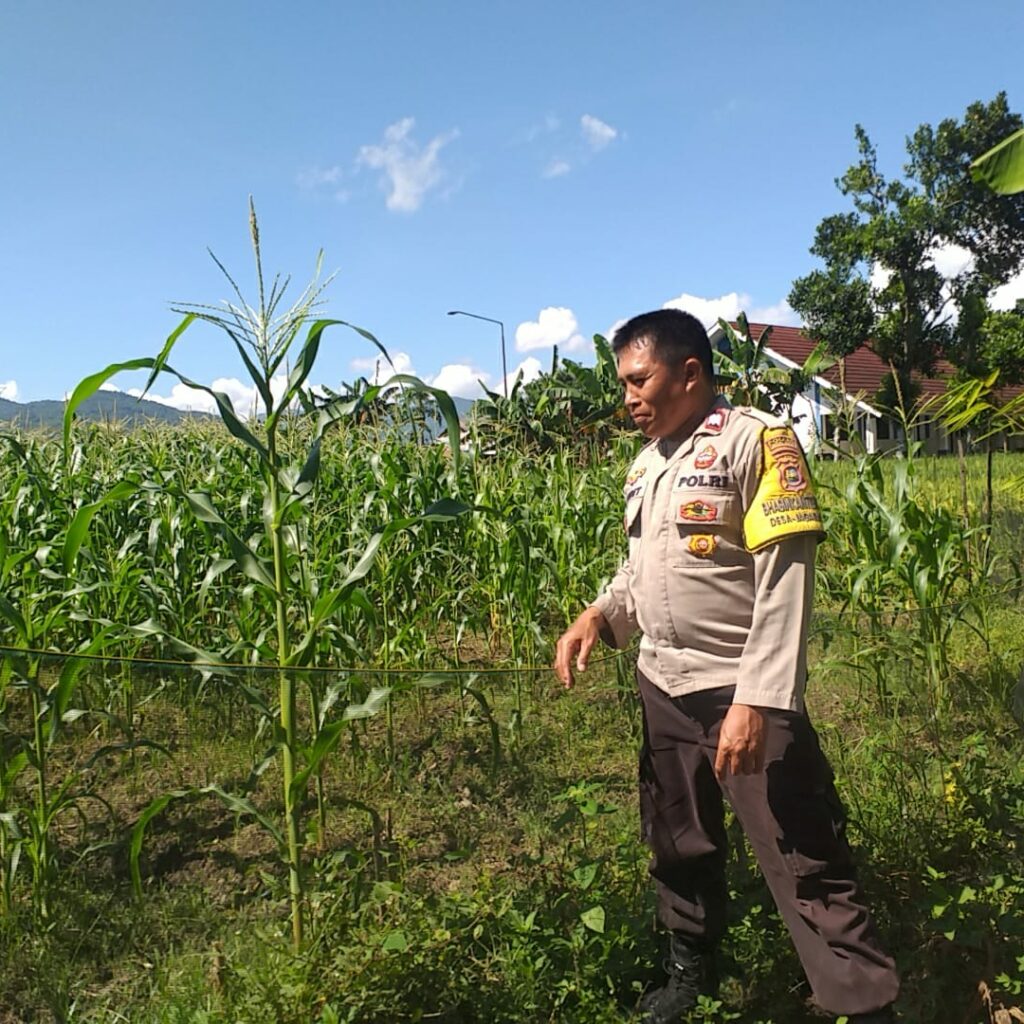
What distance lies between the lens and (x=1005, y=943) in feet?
7.61

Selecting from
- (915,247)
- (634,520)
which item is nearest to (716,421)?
(634,520)

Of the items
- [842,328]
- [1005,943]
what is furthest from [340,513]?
[842,328]

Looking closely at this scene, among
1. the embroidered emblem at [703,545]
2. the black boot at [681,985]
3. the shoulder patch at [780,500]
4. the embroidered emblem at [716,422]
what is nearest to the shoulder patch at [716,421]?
the embroidered emblem at [716,422]

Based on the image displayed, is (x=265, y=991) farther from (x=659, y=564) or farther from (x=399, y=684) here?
(x=659, y=564)

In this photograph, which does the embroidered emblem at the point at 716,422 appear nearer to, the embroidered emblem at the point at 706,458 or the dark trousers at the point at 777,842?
the embroidered emblem at the point at 706,458

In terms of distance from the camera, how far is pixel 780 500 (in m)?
1.80

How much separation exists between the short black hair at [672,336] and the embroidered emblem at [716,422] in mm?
99

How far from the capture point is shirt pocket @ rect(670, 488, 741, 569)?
190 cm

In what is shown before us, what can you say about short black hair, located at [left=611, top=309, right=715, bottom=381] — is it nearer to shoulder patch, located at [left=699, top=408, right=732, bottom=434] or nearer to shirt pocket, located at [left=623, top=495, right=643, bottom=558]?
shoulder patch, located at [left=699, top=408, right=732, bottom=434]

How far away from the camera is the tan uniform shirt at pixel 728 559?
1782mm

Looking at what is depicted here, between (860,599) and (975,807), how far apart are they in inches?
67.0

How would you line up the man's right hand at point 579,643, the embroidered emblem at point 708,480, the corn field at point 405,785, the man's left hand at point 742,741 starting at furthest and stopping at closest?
1. the man's right hand at point 579,643
2. the corn field at point 405,785
3. the embroidered emblem at point 708,480
4. the man's left hand at point 742,741

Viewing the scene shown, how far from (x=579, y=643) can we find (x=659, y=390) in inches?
28.0

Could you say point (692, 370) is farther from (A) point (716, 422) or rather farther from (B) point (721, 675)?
(B) point (721, 675)
